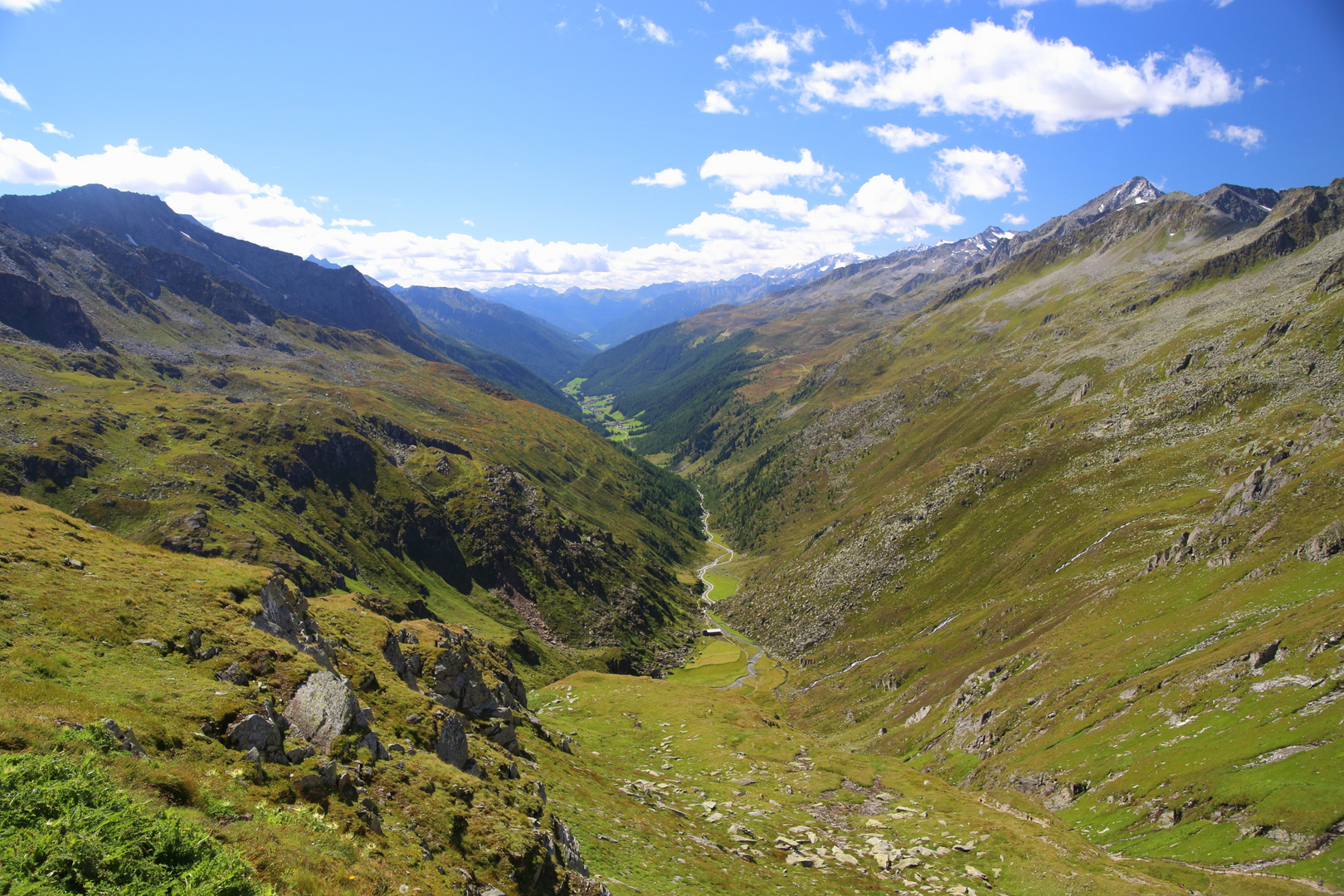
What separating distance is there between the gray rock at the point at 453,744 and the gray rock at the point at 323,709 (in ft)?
25.4

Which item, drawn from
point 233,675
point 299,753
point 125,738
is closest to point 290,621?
point 233,675

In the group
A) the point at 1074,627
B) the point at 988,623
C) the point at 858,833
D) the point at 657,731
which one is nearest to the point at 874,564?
the point at 988,623

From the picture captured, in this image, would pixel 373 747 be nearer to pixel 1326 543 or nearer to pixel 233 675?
pixel 233 675

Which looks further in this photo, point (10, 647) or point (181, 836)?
point (10, 647)

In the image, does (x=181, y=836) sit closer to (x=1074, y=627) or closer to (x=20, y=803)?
(x=20, y=803)

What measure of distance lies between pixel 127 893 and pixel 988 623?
130705 mm

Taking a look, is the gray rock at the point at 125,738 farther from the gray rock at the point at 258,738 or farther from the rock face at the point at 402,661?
the rock face at the point at 402,661

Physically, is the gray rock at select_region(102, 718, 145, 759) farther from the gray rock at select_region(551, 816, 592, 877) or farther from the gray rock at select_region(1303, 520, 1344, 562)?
the gray rock at select_region(1303, 520, 1344, 562)

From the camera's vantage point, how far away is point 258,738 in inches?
918

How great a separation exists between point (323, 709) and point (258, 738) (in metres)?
5.03

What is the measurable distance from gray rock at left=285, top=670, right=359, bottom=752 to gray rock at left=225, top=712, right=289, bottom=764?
264 centimetres

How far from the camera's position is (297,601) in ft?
132

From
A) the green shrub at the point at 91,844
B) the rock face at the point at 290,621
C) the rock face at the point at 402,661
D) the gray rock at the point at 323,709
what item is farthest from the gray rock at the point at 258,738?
the rock face at the point at 402,661

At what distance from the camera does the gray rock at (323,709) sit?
89.6 ft
